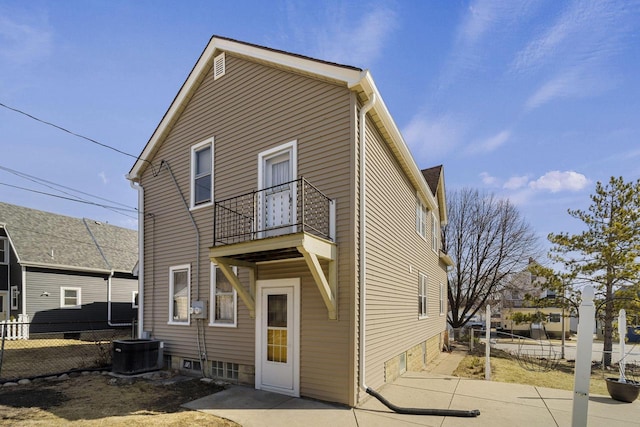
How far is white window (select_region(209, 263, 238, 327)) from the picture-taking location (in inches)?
335

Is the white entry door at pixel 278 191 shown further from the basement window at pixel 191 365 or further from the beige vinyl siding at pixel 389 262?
the basement window at pixel 191 365

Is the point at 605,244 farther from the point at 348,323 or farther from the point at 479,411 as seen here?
the point at 348,323

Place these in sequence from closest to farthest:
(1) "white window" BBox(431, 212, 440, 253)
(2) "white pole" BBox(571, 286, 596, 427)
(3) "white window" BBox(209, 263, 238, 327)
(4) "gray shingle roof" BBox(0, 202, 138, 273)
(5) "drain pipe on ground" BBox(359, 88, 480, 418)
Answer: (2) "white pole" BBox(571, 286, 596, 427) < (5) "drain pipe on ground" BBox(359, 88, 480, 418) < (3) "white window" BBox(209, 263, 238, 327) < (1) "white window" BBox(431, 212, 440, 253) < (4) "gray shingle roof" BBox(0, 202, 138, 273)

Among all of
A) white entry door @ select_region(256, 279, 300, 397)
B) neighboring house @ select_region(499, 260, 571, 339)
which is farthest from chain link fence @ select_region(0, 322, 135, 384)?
neighboring house @ select_region(499, 260, 571, 339)

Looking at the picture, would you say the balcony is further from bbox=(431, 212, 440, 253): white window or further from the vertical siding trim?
bbox=(431, 212, 440, 253): white window

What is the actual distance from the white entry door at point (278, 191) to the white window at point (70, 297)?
1735 centimetres

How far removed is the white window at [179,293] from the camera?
9477mm

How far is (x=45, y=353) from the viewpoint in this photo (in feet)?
41.8

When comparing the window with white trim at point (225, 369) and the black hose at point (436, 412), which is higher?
the black hose at point (436, 412)

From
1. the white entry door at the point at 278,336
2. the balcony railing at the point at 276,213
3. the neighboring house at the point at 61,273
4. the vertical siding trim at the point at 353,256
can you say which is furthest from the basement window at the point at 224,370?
the neighboring house at the point at 61,273

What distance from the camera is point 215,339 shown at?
28.1 ft

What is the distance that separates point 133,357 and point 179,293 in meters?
1.81

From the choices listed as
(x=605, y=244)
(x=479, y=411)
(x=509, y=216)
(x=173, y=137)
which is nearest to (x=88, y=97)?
(x=173, y=137)

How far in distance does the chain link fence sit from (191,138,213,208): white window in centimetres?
478
